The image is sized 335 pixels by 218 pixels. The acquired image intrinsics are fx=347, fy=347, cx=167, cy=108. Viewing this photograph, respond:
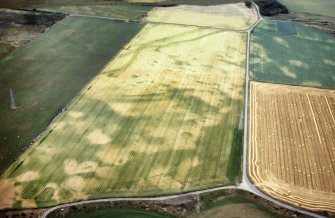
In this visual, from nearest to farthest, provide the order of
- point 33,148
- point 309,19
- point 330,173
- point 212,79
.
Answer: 1. point 330,173
2. point 33,148
3. point 212,79
4. point 309,19

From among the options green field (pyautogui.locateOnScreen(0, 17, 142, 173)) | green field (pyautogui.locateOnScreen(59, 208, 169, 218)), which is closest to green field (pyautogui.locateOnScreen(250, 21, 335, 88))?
green field (pyautogui.locateOnScreen(0, 17, 142, 173))

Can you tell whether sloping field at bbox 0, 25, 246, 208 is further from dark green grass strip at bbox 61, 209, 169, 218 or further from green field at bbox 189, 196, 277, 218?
green field at bbox 189, 196, 277, 218

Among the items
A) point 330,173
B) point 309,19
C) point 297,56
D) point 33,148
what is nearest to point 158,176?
point 33,148

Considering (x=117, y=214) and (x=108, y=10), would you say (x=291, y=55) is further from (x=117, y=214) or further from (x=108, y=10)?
(x=117, y=214)

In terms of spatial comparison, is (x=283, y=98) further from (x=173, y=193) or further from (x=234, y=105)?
(x=173, y=193)

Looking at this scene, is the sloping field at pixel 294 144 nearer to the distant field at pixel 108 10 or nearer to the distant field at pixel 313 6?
the distant field at pixel 108 10

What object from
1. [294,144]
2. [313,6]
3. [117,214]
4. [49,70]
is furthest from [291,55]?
[117,214]
